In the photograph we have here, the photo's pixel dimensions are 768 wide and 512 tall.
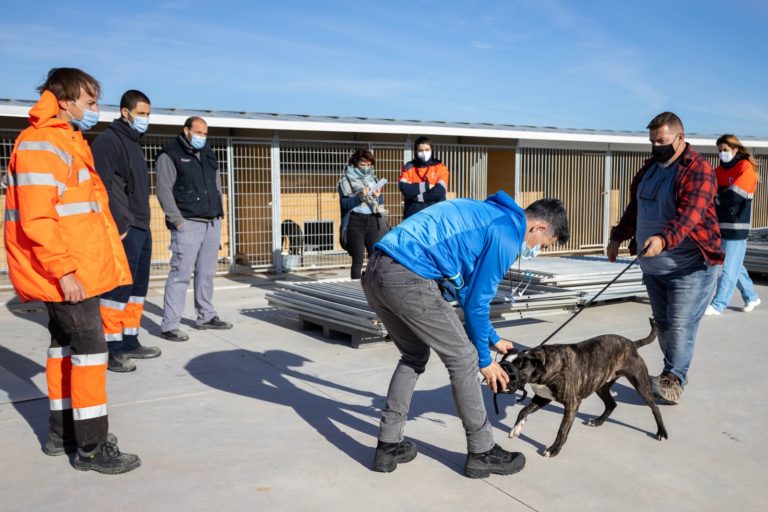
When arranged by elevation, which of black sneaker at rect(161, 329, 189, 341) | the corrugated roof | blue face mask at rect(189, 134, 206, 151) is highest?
the corrugated roof

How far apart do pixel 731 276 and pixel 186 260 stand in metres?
5.67

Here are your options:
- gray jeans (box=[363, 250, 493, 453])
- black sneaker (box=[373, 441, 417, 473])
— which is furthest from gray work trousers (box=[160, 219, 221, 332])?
black sneaker (box=[373, 441, 417, 473])

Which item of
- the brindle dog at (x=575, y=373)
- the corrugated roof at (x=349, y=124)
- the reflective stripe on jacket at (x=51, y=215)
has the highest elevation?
the corrugated roof at (x=349, y=124)

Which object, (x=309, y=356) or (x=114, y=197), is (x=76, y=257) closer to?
(x=114, y=197)

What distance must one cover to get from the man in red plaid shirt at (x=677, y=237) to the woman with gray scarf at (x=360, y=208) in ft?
12.9

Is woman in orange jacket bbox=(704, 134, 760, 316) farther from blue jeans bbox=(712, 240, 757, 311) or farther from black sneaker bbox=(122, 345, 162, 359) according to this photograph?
black sneaker bbox=(122, 345, 162, 359)

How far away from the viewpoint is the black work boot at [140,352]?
571cm

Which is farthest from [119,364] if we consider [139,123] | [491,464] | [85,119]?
[491,464]

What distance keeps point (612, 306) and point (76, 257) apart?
6.44 metres

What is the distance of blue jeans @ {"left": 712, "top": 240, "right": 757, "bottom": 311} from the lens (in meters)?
7.54

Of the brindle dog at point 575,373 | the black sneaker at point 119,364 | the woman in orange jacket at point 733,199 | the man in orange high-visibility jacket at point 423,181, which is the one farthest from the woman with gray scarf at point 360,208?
the brindle dog at point 575,373

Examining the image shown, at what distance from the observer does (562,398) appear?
3.72 metres

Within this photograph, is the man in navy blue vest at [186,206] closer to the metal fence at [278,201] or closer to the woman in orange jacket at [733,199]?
the metal fence at [278,201]

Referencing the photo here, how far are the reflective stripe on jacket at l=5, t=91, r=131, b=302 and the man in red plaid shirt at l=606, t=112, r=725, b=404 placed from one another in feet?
10.5
